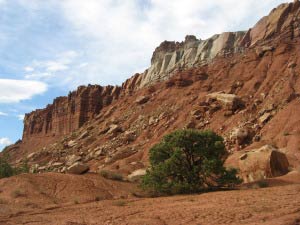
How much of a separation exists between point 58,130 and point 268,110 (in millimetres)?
66744

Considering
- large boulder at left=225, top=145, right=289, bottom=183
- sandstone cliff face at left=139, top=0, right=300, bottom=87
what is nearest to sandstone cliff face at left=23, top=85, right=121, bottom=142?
sandstone cliff face at left=139, top=0, right=300, bottom=87

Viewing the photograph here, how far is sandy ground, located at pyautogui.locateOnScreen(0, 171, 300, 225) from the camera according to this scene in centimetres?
1225

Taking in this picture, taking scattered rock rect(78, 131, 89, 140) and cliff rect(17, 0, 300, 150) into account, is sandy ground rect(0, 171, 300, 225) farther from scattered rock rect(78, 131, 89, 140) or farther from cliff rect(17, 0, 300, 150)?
scattered rock rect(78, 131, 89, 140)

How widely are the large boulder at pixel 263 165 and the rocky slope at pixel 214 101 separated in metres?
0.30

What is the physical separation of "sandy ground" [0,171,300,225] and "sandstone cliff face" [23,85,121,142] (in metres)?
72.7

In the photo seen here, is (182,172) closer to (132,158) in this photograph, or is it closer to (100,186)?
(100,186)

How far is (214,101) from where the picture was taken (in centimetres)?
5162

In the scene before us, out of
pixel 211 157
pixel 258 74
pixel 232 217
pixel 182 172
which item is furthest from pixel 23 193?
pixel 258 74

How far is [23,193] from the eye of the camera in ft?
67.9

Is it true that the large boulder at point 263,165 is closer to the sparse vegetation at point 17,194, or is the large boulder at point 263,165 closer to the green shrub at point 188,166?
the green shrub at point 188,166

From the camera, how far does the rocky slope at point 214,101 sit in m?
40.5

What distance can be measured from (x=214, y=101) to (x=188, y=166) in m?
30.5

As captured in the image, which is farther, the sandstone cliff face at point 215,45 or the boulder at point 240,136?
the sandstone cliff face at point 215,45

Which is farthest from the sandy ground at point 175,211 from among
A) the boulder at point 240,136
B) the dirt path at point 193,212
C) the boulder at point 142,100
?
the boulder at point 142,100
